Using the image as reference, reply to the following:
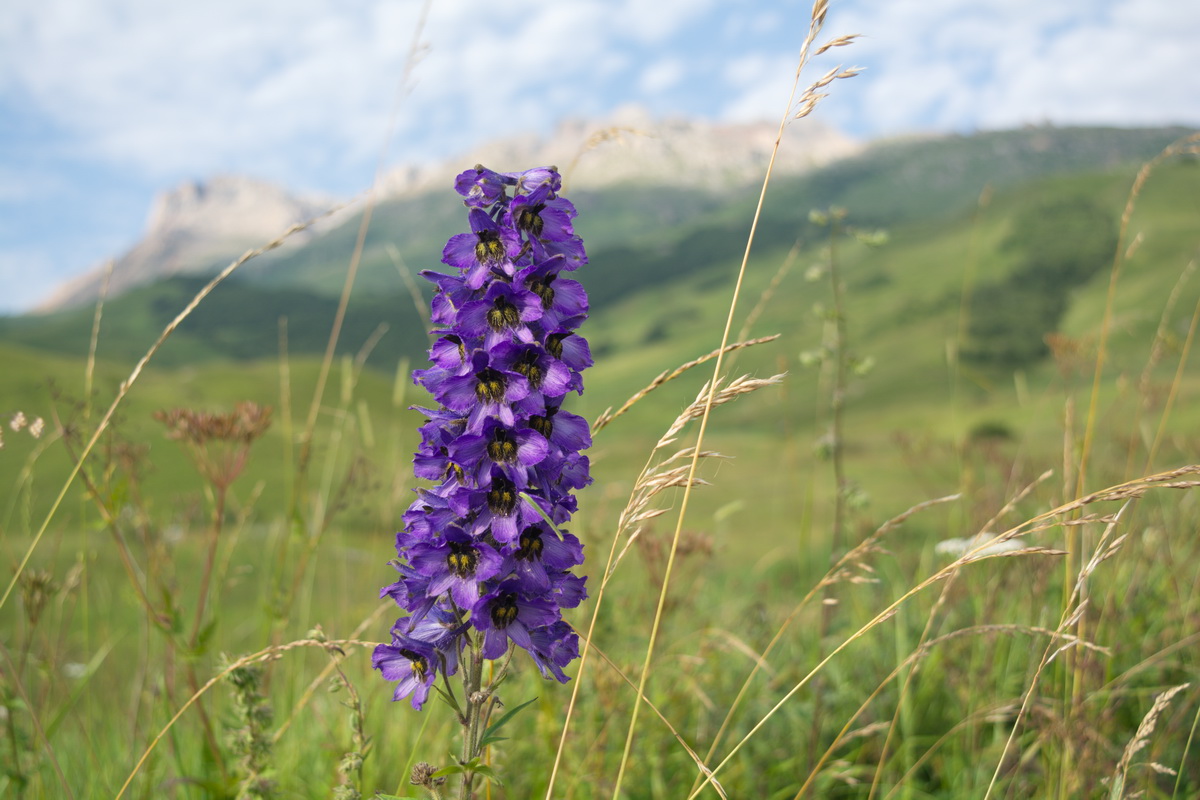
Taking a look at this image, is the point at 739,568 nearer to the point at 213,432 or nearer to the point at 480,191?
the point at 213,432

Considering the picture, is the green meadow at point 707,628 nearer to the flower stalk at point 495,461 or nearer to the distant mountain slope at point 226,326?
the flower stalk at point 495,461

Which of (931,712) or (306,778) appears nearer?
(306,778)

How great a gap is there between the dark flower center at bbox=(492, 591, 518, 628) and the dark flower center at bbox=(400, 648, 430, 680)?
208mm

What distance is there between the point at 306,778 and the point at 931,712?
309cm

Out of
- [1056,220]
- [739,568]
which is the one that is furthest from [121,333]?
[739,568]

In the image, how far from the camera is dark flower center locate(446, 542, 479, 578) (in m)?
1.75

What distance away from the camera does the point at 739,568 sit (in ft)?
31.9

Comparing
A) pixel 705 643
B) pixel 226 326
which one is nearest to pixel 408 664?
pixel 705 643

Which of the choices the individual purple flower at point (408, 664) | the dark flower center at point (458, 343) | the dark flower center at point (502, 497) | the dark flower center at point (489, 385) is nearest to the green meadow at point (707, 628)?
the individual purple flower at point (408, 664)

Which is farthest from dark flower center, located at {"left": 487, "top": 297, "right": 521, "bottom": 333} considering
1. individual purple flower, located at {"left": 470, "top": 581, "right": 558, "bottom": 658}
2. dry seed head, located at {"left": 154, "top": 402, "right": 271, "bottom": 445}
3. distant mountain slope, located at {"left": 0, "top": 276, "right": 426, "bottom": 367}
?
distant mountain slope, located at {"left": 0, "top": 276, "right": 426, "bottom": 367}

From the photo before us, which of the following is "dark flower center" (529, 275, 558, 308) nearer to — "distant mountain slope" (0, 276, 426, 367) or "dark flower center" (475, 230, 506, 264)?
"dark flower center" (475, 230, 506, 264)

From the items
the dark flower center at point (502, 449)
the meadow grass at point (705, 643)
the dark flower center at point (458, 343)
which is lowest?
the meadow grass at point (705, 643)

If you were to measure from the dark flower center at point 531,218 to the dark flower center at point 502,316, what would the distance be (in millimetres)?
208

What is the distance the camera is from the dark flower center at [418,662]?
1.84 m
